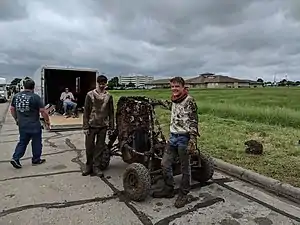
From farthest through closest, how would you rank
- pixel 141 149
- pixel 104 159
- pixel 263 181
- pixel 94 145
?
1. pixel 104 159
2. pixel 94 145
3. pixel 141 149
4. pixel 263 181

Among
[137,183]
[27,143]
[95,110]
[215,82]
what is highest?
[215,82]

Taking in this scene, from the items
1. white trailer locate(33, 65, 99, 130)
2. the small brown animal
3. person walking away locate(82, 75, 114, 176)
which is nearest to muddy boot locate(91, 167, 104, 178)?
person walking away locate(82, 75, 114, 176)

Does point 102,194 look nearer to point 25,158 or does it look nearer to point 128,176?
point 128,176

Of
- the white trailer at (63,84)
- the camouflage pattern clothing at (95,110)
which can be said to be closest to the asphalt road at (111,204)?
the camouflage pattern clothing at (95,110)

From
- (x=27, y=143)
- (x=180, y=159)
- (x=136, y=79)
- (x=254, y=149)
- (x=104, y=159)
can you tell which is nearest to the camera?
(x=180, y=159)

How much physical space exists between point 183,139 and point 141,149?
4.15 ft

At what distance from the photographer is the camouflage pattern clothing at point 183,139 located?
4121 millimetres

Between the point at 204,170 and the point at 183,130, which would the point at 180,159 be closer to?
the point at 183,130

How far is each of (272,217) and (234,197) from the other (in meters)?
0.72

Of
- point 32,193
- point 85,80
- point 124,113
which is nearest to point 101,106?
point 124,113

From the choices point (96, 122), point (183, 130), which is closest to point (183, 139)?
point (183, 130)

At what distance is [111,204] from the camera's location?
13.8 feet

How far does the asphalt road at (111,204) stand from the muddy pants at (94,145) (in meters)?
0.29

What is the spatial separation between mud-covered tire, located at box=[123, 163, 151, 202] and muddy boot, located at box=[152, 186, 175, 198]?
18 centimetres
